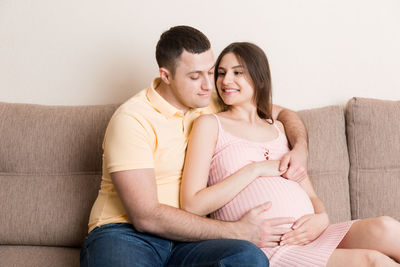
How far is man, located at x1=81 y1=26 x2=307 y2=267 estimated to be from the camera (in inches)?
52.9

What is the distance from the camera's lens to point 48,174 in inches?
71.9

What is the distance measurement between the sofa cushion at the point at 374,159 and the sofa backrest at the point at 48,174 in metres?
1.15

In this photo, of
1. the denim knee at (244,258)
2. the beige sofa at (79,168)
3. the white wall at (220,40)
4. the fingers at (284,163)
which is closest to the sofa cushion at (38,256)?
the beige sofa at (79,168)

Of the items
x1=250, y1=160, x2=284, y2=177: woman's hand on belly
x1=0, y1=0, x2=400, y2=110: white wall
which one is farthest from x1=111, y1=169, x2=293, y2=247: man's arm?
x1=0, y1=0, x2=400, y2=110: white wall

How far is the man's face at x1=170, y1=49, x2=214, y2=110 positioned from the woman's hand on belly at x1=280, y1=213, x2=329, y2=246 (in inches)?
22.8

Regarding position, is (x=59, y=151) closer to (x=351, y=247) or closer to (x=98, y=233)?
(x=98, y=233)

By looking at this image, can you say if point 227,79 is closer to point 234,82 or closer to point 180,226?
point 234,82

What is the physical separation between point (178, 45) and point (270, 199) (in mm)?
681

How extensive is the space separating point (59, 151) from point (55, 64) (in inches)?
22.5

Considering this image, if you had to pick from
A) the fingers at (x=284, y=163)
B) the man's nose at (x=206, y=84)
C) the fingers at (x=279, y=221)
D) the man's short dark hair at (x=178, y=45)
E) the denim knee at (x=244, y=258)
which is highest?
the man's short dark hair at (x=178, y=45)

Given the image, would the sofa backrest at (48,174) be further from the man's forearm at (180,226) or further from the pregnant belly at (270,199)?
the pregnant belly at (270,199)

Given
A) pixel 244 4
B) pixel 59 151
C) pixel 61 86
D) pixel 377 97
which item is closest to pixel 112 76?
pixel 61 86

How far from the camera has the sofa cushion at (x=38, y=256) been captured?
161 centimetres

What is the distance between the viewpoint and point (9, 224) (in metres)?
1.76
